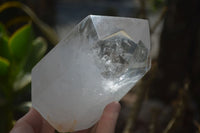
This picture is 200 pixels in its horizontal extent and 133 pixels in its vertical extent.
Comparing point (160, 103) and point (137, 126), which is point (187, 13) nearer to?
point (160, 103)

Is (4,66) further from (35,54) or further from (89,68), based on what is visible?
(89,68)

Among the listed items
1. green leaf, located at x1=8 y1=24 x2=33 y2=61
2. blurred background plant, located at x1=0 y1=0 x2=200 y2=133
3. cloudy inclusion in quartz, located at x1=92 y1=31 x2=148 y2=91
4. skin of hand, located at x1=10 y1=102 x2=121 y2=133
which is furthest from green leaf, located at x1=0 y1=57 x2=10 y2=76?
cloudy inclusion in quartz, located at x1=92 y1=31 x2=148 y2=91

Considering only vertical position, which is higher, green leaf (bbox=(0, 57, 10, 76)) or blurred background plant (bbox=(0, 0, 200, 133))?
green leaf (bbox=(0, 57, 10, 76))

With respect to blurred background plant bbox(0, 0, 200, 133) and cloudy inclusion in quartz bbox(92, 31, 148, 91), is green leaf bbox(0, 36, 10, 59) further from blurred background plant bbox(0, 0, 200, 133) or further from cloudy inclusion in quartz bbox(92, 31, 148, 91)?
cloudy inclusion in quartz bbox(92, 31, 148, 91)

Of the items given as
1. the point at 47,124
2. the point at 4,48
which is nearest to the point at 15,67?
the point at 4,48

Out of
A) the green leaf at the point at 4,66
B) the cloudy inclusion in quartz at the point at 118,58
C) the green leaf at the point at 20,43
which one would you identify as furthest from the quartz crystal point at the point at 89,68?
the green leaf at the point at 20,43
